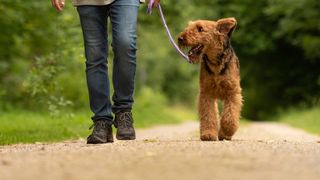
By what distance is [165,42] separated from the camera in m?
37.9

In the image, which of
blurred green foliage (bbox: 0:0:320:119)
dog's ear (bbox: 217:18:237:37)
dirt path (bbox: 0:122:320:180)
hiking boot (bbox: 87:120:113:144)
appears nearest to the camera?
dirt path (bbox: 0:122:320:180)

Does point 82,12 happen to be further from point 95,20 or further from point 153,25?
point 153,25

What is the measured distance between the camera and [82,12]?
6.95 m

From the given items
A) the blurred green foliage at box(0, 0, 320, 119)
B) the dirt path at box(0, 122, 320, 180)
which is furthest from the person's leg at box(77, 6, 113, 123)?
the blurred green foliage at box(0, 0, 320, 119)

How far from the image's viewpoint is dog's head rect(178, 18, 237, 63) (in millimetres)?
7496

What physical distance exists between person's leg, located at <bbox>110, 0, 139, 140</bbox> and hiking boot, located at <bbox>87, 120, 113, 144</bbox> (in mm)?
147

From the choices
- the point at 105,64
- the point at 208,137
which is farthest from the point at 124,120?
the point at 208,137

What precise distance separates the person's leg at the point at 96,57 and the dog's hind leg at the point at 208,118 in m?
1.13

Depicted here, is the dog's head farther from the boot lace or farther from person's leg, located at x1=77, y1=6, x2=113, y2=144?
the boot lace

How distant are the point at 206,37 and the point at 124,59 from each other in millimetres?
1167

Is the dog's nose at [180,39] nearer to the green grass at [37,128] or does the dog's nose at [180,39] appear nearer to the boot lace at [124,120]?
the boot lace at [124,120]

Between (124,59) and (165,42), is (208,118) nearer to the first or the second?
(124,59)

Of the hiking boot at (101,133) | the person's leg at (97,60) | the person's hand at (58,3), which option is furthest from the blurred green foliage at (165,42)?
the hiking boot at (101,133)

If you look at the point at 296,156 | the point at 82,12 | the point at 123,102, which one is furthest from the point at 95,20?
the point at 296,156
